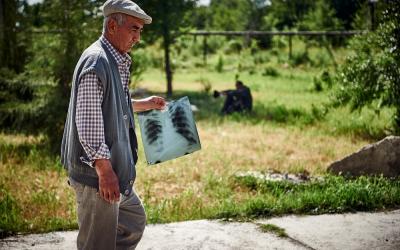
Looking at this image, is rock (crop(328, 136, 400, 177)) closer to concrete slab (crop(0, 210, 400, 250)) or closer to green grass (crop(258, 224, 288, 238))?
concrete slab (crop(0, 210, 400, 250))

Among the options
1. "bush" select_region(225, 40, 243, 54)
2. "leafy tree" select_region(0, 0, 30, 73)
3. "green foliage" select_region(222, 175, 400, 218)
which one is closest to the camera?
"green foliage" select_region(222, 175, 400, 218)

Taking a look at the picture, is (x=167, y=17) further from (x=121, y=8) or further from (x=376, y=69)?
(x=121, y=8)

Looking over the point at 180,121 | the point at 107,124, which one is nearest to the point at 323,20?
the point at 180,121

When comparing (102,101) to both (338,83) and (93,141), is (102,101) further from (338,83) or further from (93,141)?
(338,83)

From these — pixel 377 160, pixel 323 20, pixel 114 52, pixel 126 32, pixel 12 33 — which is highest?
pixel 323 20

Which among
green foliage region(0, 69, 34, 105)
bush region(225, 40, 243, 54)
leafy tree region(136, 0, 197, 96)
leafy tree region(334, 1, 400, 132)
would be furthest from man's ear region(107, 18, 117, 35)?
bush region(225, 40, 243, 54)

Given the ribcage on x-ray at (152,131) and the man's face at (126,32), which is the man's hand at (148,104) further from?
the man's face at (126,32)

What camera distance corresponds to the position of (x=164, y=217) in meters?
4.91

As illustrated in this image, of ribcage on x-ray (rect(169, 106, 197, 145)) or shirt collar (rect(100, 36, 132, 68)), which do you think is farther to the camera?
ribcage on x-ray (rect(169, 106, 197, 145))

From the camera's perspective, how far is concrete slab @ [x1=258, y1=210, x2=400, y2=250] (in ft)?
13.6

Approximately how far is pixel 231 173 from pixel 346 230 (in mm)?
2415

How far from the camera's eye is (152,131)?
372cm

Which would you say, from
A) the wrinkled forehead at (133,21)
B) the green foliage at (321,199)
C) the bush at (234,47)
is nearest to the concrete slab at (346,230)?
the green foliage at (321,199)

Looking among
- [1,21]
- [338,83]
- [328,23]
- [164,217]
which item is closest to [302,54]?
[328,23]
